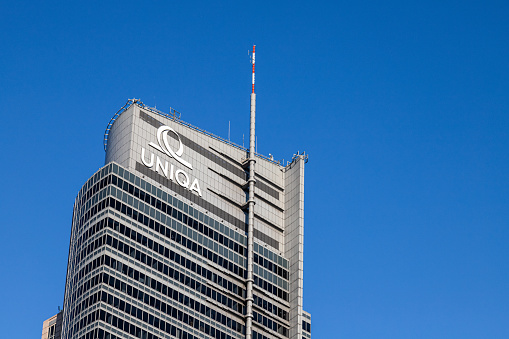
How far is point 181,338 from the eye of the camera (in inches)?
7692

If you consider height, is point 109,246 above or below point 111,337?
above

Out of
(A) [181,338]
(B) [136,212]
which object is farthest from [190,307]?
(B) [136,212]

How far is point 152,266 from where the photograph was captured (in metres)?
196

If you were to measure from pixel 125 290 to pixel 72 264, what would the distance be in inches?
619

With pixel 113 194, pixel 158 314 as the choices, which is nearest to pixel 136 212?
pixel 113 194

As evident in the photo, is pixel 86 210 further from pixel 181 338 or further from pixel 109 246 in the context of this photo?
pixel 181 338

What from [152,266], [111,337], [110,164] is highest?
[110,164]

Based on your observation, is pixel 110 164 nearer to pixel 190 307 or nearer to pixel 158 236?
pixel 158 236

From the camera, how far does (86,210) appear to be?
19912 cm

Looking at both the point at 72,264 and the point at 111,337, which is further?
the point at 72,264

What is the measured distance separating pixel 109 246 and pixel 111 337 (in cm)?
1661

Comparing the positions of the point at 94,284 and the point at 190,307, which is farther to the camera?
the point at 190,307

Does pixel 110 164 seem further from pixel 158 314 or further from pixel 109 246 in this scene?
pixel 158 314

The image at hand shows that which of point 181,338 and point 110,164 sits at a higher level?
point 110,164
